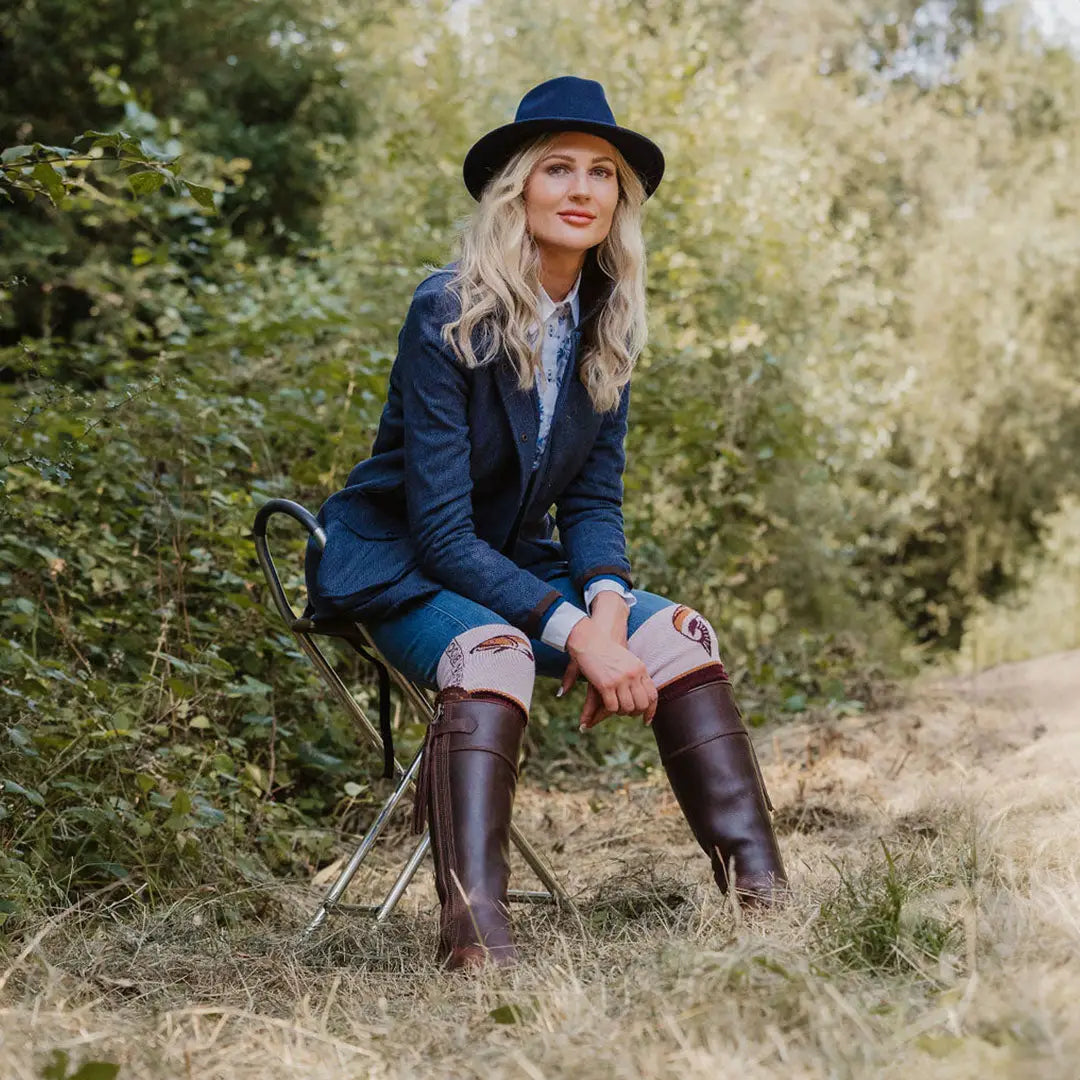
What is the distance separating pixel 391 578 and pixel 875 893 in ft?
3.15

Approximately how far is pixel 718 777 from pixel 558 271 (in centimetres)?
98

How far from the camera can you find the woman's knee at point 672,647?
233 centimetres

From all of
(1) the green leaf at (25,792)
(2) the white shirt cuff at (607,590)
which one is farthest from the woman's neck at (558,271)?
(1) the green leaf at (25,792)

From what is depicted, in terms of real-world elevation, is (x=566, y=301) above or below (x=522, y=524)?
above

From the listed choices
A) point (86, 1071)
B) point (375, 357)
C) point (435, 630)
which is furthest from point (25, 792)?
point (375, 357)

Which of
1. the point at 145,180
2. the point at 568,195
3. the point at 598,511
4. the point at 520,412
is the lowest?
the point at 598,511

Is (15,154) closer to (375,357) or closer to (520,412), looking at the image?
(520,412)

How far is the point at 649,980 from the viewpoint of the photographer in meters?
1.64

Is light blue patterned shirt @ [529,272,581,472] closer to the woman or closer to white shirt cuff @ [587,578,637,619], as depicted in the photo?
the woman

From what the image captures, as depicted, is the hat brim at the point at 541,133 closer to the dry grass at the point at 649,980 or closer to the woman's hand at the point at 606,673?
the woman's hand at the point at 606,673

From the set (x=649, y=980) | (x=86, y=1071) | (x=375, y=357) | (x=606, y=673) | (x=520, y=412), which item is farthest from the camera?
(x=375, y=357)

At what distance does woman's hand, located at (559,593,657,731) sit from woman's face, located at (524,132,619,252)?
0.72 metres

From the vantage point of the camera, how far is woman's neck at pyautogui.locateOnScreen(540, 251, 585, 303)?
251cm

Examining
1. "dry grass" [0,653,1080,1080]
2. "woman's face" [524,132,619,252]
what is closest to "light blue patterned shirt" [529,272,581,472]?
"woman's face" [524,132,619,252]
